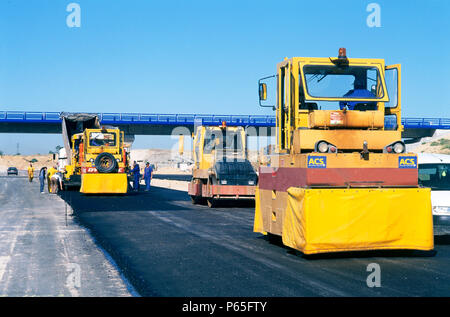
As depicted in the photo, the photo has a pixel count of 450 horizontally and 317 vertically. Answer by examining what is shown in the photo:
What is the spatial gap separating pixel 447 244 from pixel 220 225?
5.64 m

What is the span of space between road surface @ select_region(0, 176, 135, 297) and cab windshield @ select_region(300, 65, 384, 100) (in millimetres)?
4783

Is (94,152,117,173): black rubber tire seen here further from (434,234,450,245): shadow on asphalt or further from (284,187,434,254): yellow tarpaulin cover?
(284,187,434,254): yellow tarpaulin cover

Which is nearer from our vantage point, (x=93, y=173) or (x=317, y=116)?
(x=317, y=116)

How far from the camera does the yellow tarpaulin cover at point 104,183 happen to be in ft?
90.7

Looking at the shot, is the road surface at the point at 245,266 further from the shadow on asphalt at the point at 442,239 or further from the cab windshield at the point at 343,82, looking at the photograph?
the cab windshield at the point at 343,82

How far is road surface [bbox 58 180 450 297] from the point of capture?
23.6 feet

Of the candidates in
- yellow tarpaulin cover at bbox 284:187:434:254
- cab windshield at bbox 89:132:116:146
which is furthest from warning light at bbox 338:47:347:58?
cab windshield at bbox 89:132:116:146

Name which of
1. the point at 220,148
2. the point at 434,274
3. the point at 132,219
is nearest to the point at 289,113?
the point at 434,274

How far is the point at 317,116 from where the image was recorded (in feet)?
32.9

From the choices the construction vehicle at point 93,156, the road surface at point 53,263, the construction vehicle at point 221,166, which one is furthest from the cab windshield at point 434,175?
the construction vehicle at point 93,156

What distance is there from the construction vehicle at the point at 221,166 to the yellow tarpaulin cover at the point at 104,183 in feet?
20.0

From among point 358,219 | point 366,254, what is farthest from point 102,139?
point 358,219

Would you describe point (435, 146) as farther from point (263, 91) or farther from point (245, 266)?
point (245, 266)
